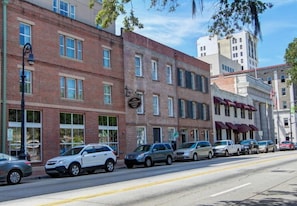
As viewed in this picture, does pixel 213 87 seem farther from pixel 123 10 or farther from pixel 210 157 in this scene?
Result: pixel 123 10

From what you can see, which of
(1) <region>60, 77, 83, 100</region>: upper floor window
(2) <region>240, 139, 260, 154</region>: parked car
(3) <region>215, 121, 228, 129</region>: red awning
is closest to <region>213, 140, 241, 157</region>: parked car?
(2) <region>240, 139, 260, 154</region>: parked car

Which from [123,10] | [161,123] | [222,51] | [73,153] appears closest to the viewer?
[123,10]

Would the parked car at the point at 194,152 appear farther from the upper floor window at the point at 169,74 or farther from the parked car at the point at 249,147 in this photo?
the upper floor window at the point at 169,74

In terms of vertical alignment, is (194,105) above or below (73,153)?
above

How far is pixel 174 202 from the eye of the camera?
34.2ft

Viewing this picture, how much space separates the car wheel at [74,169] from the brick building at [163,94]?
42.2 feet

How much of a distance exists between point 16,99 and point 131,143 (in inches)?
479

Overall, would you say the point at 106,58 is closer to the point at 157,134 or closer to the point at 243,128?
the point at 157,134

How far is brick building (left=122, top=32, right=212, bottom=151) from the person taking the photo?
118 feet

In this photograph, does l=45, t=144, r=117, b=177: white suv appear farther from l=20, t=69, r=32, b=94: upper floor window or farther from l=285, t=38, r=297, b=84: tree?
l=285, t=38, r=297, b=84: tree

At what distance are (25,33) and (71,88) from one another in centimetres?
512

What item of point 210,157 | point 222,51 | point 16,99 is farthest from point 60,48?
point 222,51

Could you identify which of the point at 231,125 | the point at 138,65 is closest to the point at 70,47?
the point at 138,65

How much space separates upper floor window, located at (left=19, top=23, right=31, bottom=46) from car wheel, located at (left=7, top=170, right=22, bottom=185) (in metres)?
10.6
